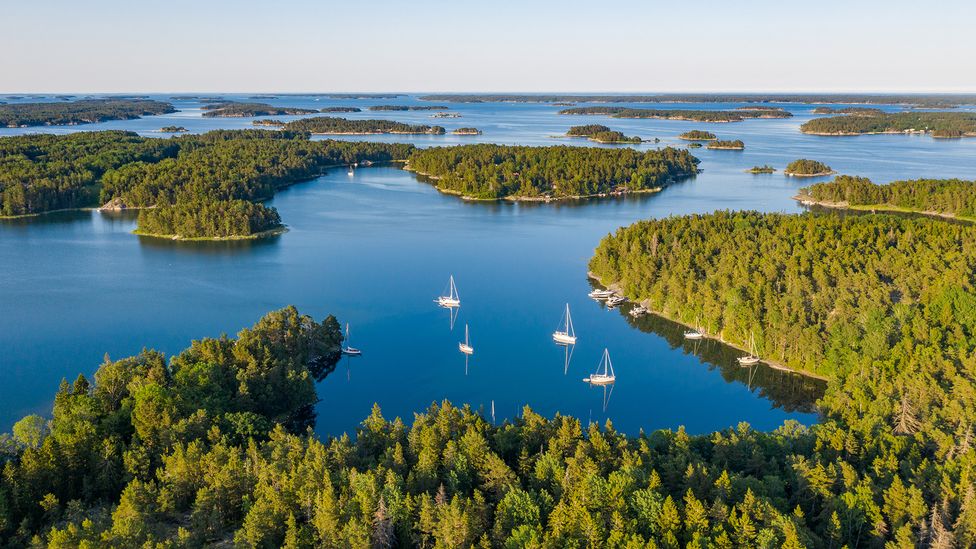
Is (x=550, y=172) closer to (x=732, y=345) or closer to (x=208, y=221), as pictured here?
(x=208, y=221)

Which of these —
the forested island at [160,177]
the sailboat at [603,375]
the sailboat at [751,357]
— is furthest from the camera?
the forested island at [160,177]

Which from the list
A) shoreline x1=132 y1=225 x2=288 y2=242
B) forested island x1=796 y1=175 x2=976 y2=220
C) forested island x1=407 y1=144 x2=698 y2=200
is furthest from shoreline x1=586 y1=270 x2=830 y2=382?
forested island x1=796 y1=175 x2=976 y2=220

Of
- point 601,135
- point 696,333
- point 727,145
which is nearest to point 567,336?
point 696,333

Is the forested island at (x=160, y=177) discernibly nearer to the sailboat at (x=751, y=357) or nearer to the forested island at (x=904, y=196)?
the sailboat at (x=751, y=357)

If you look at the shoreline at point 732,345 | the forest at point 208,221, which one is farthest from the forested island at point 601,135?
the shoreline at point 732,345

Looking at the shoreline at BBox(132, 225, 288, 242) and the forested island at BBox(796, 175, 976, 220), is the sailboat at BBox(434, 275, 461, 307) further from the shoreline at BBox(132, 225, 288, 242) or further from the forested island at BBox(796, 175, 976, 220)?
the forested island at BBox(796, 175, 976, 220)
